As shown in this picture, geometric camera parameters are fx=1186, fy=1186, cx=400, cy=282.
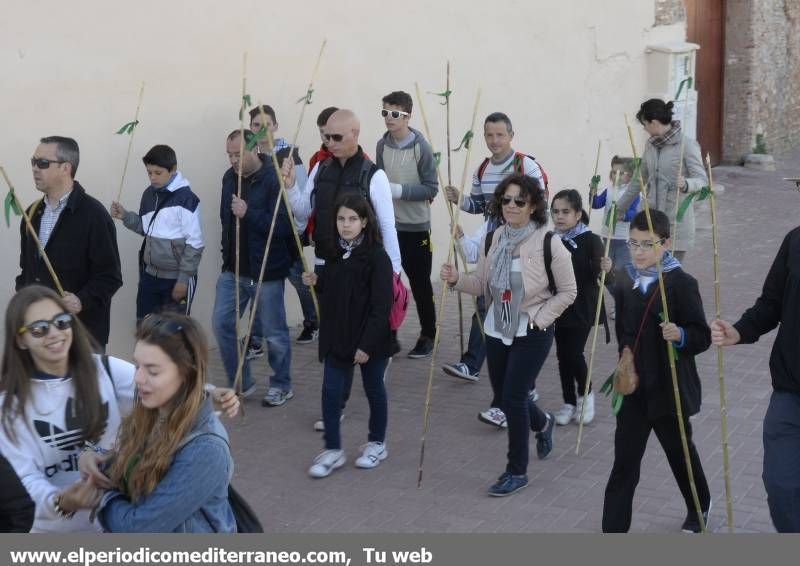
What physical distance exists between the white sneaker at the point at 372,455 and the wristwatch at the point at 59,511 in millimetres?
3251

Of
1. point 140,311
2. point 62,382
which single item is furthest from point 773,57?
point 62,382

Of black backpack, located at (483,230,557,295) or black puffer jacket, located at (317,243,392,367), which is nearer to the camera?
black backpack, located at (483,230,557,295)

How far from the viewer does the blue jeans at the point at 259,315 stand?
7883 mm

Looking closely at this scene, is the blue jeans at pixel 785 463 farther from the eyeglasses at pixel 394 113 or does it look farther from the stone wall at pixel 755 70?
the stone wall at pixel 755 70

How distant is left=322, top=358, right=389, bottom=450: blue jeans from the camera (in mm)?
6695

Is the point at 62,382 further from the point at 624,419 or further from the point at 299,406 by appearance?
the point at 299,406

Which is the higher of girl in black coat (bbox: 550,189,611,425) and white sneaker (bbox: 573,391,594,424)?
girl in black coat (bbox: 550,189,611,425)

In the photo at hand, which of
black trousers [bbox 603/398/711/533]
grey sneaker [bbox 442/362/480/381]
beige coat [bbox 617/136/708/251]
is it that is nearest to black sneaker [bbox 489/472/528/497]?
black trousers [bbox 603/398/711/533]

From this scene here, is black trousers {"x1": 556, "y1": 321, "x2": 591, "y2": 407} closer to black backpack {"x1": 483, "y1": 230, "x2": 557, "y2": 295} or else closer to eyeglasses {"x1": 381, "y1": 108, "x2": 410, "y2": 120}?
black backpack {"x1": 483, "y1": 230, "x2": 557, "y2": 295}

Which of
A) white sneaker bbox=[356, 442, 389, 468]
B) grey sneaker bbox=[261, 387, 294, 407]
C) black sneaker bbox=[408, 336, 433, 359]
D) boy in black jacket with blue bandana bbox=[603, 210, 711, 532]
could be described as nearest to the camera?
boy in black jacket with blue bandana bbox=[603, 210, 711, 532]

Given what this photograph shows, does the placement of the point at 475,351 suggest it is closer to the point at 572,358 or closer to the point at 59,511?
the point at 572,358

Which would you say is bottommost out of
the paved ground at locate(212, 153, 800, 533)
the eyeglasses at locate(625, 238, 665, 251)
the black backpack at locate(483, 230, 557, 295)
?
the paved ground at locate(212, 153, 800, 533)

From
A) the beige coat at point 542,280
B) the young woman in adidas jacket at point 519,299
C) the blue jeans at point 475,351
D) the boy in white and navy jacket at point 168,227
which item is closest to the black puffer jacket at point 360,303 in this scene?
the young woman in adidas jacket at point 519,299

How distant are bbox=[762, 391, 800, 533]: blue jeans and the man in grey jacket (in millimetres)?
4249
